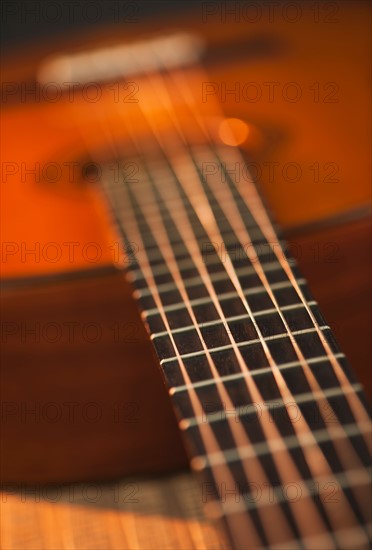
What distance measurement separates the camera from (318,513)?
0.50 m

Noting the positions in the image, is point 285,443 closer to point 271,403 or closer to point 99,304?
point 271,403

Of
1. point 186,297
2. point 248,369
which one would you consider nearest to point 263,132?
point 186,297

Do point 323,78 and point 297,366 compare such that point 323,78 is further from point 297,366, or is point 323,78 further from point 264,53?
point 297,366

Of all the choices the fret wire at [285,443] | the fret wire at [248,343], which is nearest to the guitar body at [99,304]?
the fret wire at [248,343]

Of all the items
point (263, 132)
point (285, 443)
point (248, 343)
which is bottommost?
point (285, 443)

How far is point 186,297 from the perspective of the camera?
72cm

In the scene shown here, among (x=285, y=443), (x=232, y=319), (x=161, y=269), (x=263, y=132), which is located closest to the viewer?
(x=285, y=443)

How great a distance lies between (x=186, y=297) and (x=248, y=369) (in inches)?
5.1

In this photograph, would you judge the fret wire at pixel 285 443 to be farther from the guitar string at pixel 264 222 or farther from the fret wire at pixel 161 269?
the fret wire at pixel 161 269

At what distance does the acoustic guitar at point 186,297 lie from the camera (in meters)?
0.54

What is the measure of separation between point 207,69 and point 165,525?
0.67 metres

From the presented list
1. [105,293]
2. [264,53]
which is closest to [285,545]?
[105,293]

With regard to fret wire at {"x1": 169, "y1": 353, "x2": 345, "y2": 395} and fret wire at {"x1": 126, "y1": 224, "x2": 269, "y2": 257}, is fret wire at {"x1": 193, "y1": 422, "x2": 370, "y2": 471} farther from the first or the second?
fret wire at {"x1": 126, "y1": 224, "x2": 269, "y2": 257}

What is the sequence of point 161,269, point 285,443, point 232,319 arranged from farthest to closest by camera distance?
point 161,269, point 232,319, point 285,443
